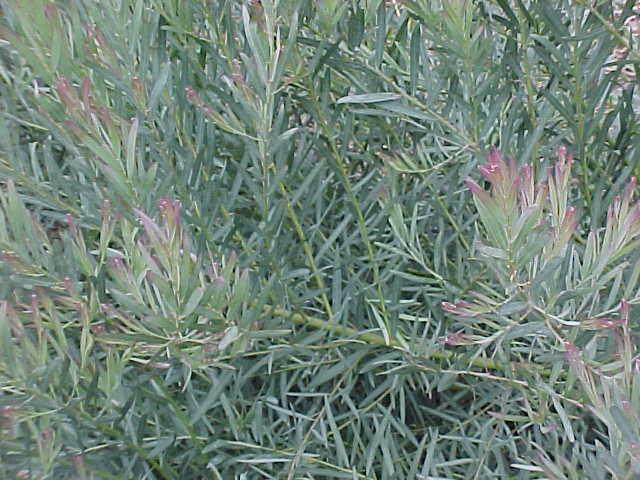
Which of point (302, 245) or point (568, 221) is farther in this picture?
point (302, 245)

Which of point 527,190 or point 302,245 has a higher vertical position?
point 527,190

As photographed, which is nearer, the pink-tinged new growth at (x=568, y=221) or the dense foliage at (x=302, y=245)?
the pink-tinged new growth at (x=568, y=221)

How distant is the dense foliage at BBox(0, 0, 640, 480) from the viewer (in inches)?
35.2

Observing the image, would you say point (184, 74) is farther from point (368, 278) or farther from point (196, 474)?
point (196, 474)

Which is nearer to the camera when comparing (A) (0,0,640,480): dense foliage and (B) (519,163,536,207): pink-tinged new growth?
(B) (519,163,536,207): pink-tinged new growth

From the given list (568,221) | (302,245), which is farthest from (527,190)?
(302,245)

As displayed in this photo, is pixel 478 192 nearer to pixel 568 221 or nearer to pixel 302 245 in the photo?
pixel 568 221

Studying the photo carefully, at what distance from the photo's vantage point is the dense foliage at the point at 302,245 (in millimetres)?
895

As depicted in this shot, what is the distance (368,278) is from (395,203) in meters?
0.20

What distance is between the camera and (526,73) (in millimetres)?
1159

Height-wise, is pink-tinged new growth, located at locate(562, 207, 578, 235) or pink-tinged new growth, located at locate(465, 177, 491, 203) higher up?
pink-tinged new growth, located at locate(465, 177, 491, 203)

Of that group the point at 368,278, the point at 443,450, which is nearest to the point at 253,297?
the point at 368,278

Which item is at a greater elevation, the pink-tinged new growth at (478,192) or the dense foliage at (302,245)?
the pink-tinged new growth at (478,192)

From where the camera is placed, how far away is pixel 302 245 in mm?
1155
